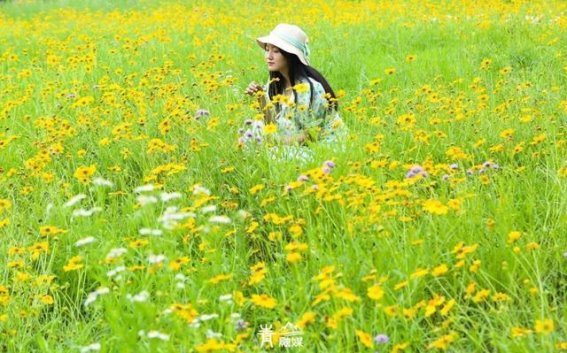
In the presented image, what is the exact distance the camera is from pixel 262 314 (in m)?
2.88

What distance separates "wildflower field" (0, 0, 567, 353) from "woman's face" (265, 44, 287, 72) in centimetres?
44

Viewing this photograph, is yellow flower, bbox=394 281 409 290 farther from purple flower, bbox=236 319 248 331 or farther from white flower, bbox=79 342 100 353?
white flower, bbox=79 342 100 353

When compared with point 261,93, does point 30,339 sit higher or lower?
lower

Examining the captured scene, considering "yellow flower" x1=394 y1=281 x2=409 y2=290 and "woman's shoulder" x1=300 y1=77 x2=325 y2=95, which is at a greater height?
"woman's shoulder" x1=300 y1=77 x2=325 y2=95

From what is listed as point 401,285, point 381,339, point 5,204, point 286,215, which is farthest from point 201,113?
point 381,339

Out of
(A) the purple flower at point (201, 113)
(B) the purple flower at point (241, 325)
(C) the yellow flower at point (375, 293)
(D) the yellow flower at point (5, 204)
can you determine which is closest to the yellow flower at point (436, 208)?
(C) the yellow flower at point (375, 293)

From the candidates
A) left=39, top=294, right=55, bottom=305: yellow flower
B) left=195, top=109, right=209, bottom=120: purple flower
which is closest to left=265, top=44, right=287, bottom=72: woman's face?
left=195, top=109, right=209, bottom=120: purple flower

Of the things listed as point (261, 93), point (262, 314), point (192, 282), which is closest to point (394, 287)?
point (262, 314)

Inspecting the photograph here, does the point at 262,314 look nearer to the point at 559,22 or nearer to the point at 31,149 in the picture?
the point at 31,149

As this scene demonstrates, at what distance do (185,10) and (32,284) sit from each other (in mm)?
9790

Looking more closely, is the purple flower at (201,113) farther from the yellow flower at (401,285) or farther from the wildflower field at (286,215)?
the yellow flower at (401,285)

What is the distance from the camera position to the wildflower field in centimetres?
247

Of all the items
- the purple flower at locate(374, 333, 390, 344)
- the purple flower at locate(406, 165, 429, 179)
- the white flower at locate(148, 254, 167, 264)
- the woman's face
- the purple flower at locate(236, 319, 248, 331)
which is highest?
the woman's face

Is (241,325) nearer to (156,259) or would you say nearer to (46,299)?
(156,259)
